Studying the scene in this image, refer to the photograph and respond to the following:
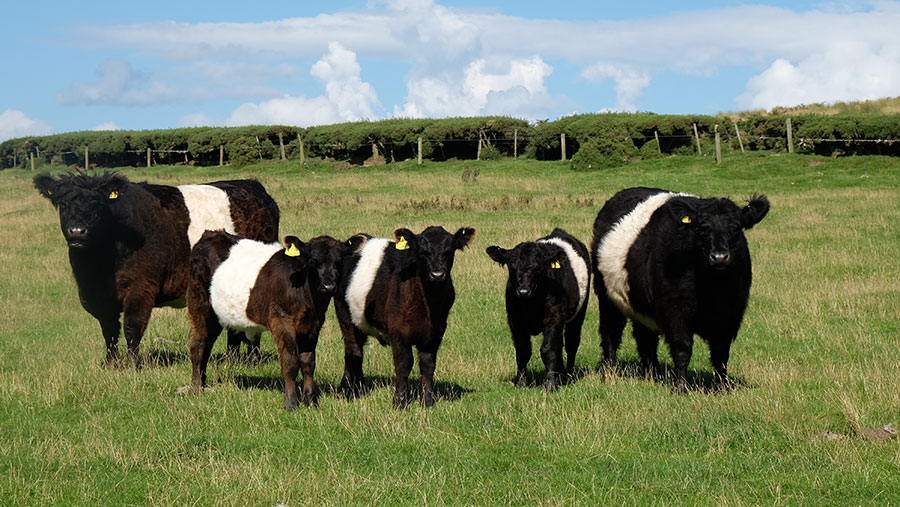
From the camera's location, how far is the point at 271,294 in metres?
8.91

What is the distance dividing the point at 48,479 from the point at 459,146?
43.6 metres

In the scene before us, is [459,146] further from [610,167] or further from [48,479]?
[48,479]

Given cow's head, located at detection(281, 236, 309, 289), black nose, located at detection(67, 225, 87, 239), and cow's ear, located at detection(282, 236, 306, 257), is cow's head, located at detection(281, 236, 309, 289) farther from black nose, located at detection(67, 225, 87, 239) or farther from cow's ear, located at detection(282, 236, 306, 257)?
black nose, located at detection(67, 225, 87, 239)

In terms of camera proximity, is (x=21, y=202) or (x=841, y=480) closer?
(x=841, y=480)

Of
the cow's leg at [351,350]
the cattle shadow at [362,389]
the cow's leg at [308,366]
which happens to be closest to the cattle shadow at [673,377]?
the cattle shadow at [362,389]

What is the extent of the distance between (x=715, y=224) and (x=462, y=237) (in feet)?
8.06

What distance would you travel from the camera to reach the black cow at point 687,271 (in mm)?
8984

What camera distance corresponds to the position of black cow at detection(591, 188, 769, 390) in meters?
8.98

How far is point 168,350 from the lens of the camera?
12.3 meters

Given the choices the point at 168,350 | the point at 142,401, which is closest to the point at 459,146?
the point at 168,350

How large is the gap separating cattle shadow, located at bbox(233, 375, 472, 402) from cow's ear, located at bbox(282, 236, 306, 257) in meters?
1.42

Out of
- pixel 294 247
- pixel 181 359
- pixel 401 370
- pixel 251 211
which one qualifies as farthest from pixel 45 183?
pixel 401 370

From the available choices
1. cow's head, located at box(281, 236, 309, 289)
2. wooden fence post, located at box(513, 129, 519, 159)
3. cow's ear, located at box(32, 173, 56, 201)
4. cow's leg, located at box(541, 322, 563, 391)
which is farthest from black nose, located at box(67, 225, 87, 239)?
wooden fence post, located at box(513, 129, 519, 159)

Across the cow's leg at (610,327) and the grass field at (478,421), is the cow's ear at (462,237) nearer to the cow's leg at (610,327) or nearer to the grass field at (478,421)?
the grass field at (478,421)
